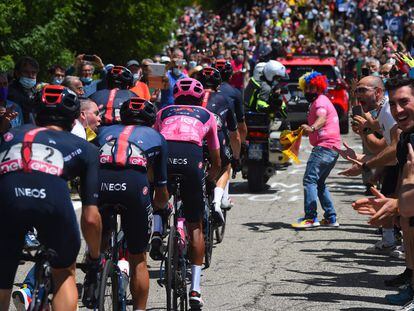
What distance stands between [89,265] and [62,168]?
0.76m

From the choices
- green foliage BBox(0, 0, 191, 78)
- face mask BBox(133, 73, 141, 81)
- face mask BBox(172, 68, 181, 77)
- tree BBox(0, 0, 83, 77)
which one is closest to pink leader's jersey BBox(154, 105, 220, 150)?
face mask BBox(133, 73, 141, 81)

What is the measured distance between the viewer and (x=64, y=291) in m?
6.40

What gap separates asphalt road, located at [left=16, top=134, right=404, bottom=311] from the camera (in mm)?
9383

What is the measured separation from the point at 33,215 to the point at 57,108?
701 millimetres

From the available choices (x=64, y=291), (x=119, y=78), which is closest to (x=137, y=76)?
(x=119, y=78)

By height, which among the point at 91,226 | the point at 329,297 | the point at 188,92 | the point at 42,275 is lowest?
the point at 329,297

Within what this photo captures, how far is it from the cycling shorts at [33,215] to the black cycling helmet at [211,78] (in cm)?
541

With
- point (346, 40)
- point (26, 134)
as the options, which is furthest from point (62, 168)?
point (346, 40)

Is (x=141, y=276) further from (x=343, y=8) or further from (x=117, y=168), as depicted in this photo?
(x=343, y=8)

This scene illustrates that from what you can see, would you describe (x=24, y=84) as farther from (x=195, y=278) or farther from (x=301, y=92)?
(x=301, y=92)

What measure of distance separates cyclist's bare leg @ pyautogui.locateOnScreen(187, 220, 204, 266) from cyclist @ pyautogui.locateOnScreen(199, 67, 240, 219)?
6.44 feet

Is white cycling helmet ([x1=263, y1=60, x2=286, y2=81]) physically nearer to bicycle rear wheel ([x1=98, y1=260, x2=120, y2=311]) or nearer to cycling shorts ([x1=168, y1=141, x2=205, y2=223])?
cycling shorts ([x1=168, y1=141, x2=205, y2=223])

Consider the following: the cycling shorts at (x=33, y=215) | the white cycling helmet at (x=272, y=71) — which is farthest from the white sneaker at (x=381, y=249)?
the cycling shorts at (x=33, y=215)

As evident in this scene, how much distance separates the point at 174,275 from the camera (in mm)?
8461
